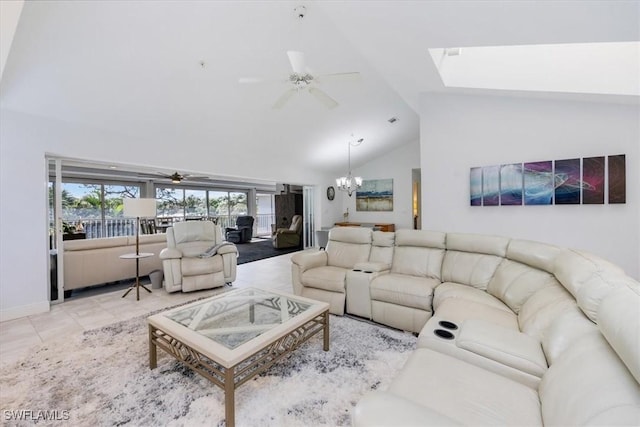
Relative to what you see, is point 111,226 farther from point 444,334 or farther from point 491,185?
point 491,185

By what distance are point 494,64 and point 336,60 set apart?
2149 mm

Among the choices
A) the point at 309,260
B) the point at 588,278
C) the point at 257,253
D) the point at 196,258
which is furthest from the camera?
the point at 257,253

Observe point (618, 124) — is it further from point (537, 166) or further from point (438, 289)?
point (438, 289)

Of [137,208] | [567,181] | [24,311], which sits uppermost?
[567,181]

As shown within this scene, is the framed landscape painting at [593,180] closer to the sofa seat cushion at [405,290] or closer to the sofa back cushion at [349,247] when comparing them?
the sofa seat cushion at [405,290]

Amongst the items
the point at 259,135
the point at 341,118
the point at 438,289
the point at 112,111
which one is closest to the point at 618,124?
the point at 438,289

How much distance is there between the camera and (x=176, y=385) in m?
1.90

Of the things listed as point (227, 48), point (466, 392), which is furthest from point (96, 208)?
point (466, 392)

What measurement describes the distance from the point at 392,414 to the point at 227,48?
3.48 metres

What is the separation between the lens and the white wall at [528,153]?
3098mm

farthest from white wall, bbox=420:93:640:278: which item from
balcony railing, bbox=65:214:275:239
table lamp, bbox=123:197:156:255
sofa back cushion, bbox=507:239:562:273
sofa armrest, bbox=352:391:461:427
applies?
balcony railing, bbox=65:214:275:239

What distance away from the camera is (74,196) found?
24.4 feet

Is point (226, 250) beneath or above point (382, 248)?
beneath

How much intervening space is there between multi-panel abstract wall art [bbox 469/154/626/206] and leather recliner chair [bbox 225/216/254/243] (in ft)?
25.0
